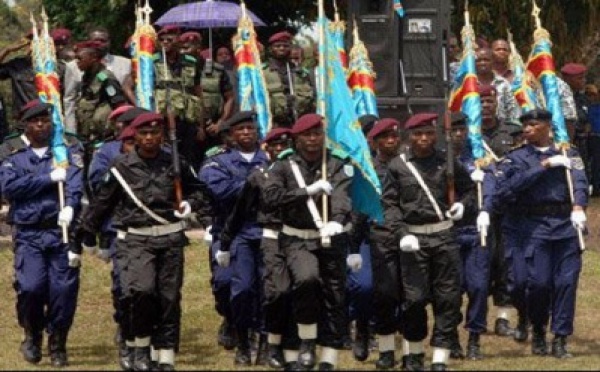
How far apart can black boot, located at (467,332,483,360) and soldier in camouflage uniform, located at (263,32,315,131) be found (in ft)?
13.3

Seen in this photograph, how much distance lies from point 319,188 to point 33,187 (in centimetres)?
293

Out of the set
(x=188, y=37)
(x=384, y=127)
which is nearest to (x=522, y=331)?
(x=384, y=127)

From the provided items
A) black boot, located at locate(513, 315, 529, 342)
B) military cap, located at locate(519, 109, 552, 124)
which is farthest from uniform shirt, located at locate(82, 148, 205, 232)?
black boot, located at locate(513, 315, 529, 342)

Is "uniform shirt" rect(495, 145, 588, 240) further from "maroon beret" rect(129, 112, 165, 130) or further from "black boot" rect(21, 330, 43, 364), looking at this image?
"black boot" rect(21, 330, 43, 364)

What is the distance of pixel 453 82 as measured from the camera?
69.1 ft

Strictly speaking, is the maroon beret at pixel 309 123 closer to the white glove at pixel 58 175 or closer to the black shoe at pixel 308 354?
the black shoe at pixel 308 354

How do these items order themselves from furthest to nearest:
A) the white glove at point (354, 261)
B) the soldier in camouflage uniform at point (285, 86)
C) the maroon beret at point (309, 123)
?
the soldier in camouflage uniform at point (285, 86) → the white glove at point (354, 261) → the maroon beret at point (309, 123)

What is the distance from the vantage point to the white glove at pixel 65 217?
17.3m

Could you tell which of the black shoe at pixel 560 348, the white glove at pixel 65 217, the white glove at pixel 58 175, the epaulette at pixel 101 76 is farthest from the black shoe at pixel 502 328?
the white glove at pixel 58 175

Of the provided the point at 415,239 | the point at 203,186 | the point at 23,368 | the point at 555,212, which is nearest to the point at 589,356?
the point at 555,212

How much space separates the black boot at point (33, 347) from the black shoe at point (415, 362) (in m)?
3.43

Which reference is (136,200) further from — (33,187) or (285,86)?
(285,86)

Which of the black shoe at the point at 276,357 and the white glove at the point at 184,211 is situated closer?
Answer: the white glove at the point at 184,211

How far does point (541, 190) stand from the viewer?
17938mm
